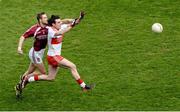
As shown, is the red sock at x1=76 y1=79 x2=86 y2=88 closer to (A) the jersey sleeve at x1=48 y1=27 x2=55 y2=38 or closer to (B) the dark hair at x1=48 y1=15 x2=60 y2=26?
(A) the jersey sleeve at x1=48 y1=27 x2=55 y2=38

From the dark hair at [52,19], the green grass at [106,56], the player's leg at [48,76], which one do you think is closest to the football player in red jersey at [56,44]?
the dark hair at [52,19]

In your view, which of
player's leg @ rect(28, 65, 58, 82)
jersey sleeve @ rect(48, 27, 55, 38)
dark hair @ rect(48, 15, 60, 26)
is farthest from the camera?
player's leg @ rect(28, 65, 58, 82)

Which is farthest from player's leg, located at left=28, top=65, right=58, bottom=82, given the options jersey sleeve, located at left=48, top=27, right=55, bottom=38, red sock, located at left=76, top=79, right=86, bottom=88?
jersey sleeve, located at left=48, top=27, right=55, bottom=38

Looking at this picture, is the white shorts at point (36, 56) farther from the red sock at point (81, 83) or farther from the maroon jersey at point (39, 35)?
the red sock at point (81, 83)

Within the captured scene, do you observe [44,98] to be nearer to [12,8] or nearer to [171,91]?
[171,91]

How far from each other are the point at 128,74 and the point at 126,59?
1.12 m

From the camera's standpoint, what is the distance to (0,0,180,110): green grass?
41.9ft

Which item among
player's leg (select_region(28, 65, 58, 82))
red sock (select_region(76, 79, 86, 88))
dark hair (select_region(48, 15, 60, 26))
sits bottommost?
red sock (select_region(76, 79, 86, 88))

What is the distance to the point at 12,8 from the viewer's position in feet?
64.4

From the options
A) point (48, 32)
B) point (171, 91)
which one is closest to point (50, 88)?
point (48, 32)

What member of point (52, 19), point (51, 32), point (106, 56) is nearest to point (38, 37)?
point (51, 32)

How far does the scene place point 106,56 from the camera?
15.5 metres

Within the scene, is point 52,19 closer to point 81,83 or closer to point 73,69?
point 73,69

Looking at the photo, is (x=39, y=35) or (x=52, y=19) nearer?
(x=52, y=19)
